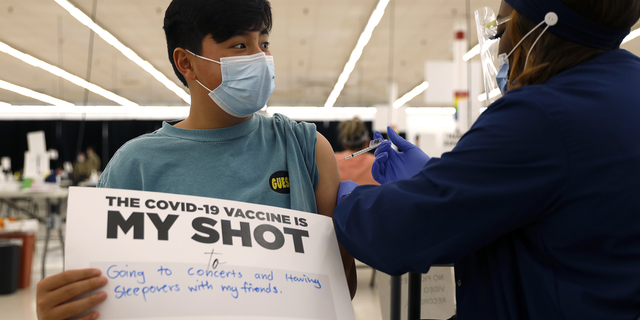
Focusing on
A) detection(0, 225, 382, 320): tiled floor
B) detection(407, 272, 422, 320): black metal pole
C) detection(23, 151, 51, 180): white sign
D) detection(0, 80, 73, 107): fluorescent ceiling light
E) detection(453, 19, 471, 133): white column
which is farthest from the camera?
detection(0, 80, 73, 107): fluorescent ceiling light

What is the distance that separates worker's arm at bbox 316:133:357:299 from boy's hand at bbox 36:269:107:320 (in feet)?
1.81

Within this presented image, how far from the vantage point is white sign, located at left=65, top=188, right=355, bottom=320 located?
805mm

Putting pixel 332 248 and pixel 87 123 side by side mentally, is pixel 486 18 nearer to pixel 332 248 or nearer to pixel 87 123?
pixel 332 248

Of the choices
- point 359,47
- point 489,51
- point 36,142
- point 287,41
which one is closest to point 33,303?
point 36,142

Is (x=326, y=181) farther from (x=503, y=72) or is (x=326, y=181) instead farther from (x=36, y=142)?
(x=36, y=142)

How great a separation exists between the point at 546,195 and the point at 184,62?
88 cm

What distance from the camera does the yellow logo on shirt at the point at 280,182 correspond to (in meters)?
1.06

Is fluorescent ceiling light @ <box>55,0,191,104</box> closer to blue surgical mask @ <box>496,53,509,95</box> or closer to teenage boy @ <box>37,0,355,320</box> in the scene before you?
teenage boy @ <box>37,0,355,320</box>

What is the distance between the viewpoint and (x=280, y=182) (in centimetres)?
108

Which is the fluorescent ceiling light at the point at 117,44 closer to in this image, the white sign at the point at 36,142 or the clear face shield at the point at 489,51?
the white sign at the point at 36,142

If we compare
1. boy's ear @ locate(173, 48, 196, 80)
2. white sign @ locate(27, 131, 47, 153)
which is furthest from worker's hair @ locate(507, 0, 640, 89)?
white sign @ locate(27, 131, 47, 153)

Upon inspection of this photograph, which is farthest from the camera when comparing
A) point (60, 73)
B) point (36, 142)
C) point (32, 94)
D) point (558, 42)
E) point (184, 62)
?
point (32, 94)

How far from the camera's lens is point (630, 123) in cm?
77

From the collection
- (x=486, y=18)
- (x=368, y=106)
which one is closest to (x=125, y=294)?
(x=486, y=18)
